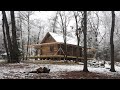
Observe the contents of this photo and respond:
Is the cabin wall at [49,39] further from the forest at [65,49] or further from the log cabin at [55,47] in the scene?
the forest at [65,49]

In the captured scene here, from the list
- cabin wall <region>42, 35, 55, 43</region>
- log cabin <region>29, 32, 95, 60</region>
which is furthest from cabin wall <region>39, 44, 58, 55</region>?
cabin wall <region>42, 35, 55, 43</region>

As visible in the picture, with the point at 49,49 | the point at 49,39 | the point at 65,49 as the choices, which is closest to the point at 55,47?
the point at 49,49

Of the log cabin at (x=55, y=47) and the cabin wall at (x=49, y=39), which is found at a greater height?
the cabin wall at (x=49, y=39)

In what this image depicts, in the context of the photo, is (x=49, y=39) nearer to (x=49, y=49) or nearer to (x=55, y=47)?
(x=49, y=49)

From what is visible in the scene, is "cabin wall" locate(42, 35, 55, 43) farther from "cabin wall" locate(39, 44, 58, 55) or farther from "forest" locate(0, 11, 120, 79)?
"forest" locate(0, 11, 120, 79)

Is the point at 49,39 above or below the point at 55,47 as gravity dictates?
above

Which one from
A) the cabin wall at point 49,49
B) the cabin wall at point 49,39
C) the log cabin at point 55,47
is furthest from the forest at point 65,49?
the cabin wall at point 49,49

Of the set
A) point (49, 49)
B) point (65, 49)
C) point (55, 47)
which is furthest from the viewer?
point (49, 49)
